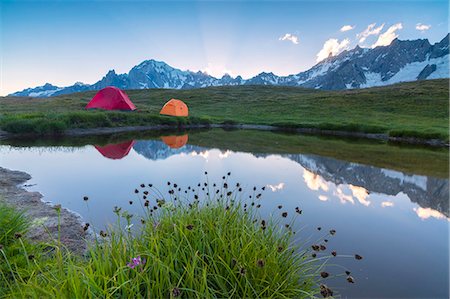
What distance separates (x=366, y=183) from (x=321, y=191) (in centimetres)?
346

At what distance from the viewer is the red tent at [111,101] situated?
1892 inches

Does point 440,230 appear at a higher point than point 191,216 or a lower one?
lower

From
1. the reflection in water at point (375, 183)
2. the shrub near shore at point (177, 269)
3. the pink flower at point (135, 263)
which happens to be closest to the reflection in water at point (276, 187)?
the reflection in water at point (375, 183)

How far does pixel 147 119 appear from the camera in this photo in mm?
42188

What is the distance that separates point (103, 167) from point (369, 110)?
59.3 meters

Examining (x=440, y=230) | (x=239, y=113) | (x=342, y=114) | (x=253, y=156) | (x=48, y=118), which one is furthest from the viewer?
(x=239, y=113)

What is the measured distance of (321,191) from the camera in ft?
41.7

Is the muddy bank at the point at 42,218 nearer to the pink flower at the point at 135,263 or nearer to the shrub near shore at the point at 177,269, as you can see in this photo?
the shrub near shore at the point at 177,269

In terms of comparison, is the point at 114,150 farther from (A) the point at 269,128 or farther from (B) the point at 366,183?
(A) the point at 269,128

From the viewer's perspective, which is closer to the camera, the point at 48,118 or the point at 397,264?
the point at 397,264

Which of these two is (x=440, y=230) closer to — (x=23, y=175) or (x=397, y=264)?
(x=397, y=264)

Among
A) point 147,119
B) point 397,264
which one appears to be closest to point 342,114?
point 147,119

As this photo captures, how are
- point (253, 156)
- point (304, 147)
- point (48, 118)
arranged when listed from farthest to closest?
1. point (48, 118)
2. point (304, 147)
3. point (253, 156)

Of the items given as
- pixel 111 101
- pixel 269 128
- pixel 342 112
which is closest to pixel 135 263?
pixel 269 128
